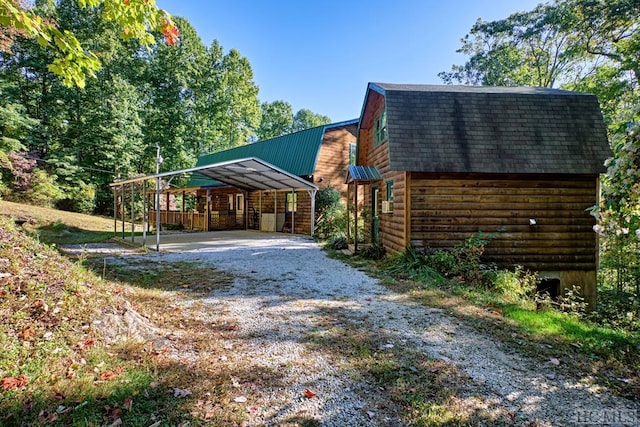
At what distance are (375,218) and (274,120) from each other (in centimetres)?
3509

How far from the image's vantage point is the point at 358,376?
3002 mm

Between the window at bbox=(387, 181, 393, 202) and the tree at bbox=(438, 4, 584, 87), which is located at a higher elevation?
the tree at bbox=(438, 4, 584, 87)

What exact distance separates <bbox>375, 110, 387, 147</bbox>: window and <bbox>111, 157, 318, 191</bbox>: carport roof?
4178mm

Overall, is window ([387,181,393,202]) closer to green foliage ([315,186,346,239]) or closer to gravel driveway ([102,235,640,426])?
gravel driveway ([102,235,640,426])

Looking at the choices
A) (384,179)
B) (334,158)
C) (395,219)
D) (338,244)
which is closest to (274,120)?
(334,158)

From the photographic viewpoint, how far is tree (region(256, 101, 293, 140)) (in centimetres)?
4366

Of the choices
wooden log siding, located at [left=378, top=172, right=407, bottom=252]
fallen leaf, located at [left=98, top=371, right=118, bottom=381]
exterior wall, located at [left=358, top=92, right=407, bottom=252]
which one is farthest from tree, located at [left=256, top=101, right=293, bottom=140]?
fallen leaf, located at [left=98, top=371, right=118, bottom=381]

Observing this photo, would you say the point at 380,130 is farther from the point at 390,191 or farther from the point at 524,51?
the point at 524,51

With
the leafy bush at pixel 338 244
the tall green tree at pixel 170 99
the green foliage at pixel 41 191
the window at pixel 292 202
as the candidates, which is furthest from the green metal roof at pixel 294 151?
the tall green tree at pixel 170 99

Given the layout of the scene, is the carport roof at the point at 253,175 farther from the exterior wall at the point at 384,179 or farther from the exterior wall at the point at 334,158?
the exterior wall at the point at 384,179

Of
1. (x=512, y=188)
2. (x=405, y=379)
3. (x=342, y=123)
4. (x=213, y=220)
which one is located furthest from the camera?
(x=213, y=220)

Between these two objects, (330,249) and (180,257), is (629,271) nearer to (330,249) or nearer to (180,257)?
(330,249)

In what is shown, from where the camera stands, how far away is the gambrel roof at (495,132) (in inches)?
319

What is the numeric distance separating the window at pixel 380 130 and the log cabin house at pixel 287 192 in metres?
5.12
